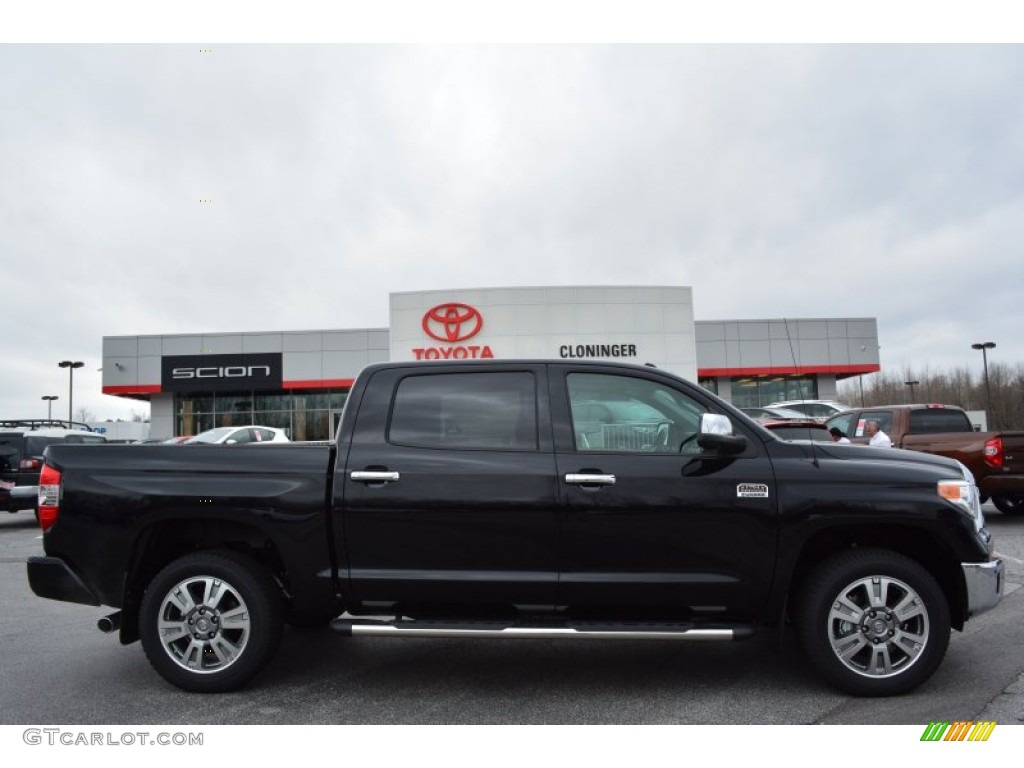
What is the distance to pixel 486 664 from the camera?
4.84m

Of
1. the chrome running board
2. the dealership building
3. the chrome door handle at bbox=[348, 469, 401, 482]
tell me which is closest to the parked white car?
the dealership building

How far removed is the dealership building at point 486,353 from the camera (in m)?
26.1

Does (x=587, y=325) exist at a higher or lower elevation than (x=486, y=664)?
higher

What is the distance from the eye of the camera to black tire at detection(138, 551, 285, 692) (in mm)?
4203

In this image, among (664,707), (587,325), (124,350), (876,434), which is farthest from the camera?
(124,350)

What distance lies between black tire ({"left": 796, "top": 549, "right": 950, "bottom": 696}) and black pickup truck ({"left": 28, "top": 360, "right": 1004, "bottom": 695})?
0.04 ft

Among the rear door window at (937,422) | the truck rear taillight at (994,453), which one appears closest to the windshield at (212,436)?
the rear door window at (937,422)

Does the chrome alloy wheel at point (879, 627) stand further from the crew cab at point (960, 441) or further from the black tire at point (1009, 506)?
the black tire at point (1009, 506)

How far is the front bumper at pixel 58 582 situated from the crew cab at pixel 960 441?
388 inches

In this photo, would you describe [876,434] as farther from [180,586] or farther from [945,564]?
[180,586]

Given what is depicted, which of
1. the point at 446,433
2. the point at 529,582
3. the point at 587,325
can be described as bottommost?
the point at 529,582

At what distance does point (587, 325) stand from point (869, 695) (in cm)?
2242

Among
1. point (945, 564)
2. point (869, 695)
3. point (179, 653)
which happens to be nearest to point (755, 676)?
point (869, 695)
